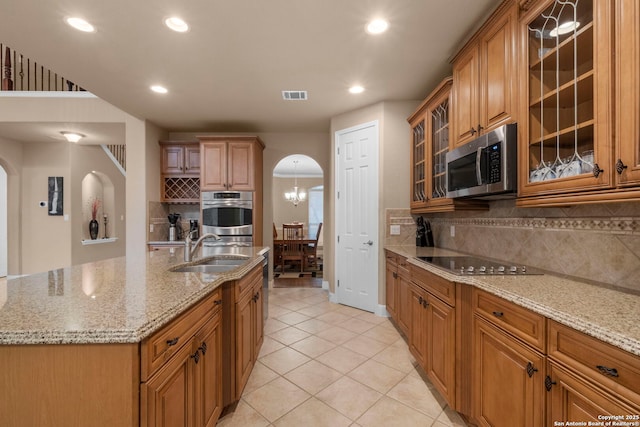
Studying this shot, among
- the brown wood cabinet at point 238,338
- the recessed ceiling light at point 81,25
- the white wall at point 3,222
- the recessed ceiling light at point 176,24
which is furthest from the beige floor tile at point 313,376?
the white wall at point 3,222

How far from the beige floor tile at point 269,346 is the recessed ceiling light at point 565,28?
2.92 m

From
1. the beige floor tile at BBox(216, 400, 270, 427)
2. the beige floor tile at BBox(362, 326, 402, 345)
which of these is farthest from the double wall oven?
the beige floor tile at BBox(216, 400, 270, 427)

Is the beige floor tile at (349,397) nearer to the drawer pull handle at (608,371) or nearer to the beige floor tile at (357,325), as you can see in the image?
the beige floor tile at (357,325)

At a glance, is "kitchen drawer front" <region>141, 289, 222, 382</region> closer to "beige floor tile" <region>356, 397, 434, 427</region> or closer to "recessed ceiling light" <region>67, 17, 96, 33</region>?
"beige floor tile" <region>356, 397, 434, 427</region>

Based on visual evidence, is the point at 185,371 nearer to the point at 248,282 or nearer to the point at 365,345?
the point at 248,282

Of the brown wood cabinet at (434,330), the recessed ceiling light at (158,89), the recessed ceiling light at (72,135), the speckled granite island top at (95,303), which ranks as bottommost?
the brown wood cabinet at (434,330)

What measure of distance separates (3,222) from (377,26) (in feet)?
24.5

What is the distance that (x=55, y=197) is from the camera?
548 centimetres

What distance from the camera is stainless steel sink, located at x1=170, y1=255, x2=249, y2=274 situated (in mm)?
2155

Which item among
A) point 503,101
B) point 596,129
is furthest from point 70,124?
point 596,129

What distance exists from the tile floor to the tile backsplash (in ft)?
3.67

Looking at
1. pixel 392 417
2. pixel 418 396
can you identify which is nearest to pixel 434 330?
pixel 418 396

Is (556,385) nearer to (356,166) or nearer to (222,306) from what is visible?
(222,306)

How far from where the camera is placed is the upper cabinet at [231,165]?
4297 millimetres
